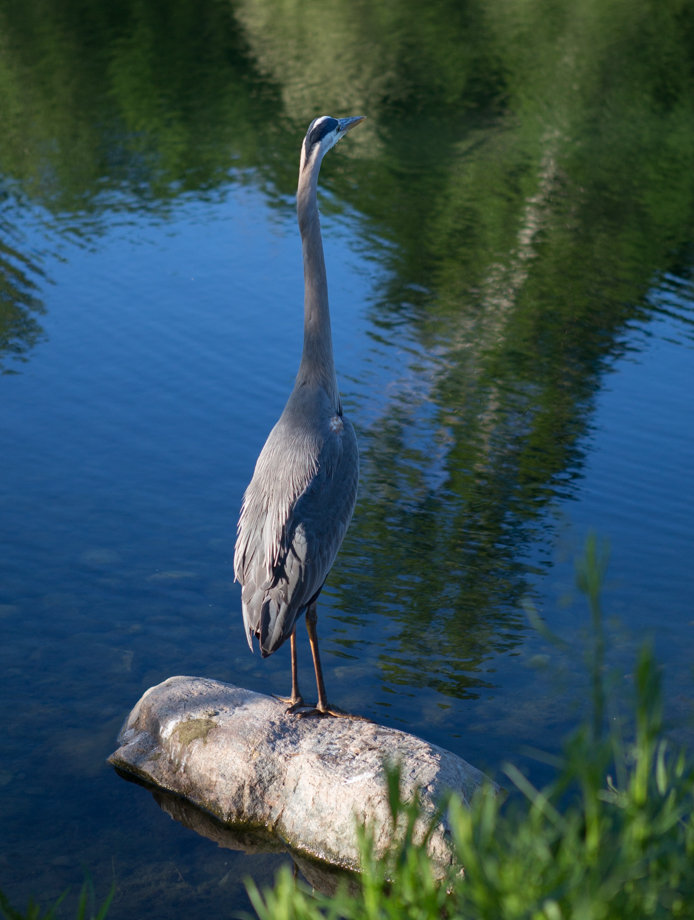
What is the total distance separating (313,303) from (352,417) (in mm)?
4518

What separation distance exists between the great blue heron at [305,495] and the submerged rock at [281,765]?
0.40 metres

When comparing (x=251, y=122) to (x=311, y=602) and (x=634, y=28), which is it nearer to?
(x=634, y=28)

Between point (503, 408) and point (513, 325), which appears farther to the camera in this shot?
point (513, 325)

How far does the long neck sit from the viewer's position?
21.0 ft

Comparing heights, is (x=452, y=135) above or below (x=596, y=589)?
below

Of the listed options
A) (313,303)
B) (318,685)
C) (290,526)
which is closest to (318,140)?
(313,303)

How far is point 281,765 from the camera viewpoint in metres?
5.61

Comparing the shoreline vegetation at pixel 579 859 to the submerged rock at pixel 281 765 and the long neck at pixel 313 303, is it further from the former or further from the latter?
the long neck at pixel 313 303

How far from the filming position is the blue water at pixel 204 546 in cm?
596

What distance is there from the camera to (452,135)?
22.1m

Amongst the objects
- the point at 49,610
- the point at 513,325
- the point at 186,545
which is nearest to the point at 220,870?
the point at 49,610

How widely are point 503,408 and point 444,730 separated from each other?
17.0 feet

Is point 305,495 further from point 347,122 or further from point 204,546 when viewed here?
point 204,546

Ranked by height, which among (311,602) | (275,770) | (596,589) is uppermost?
(596,589)
